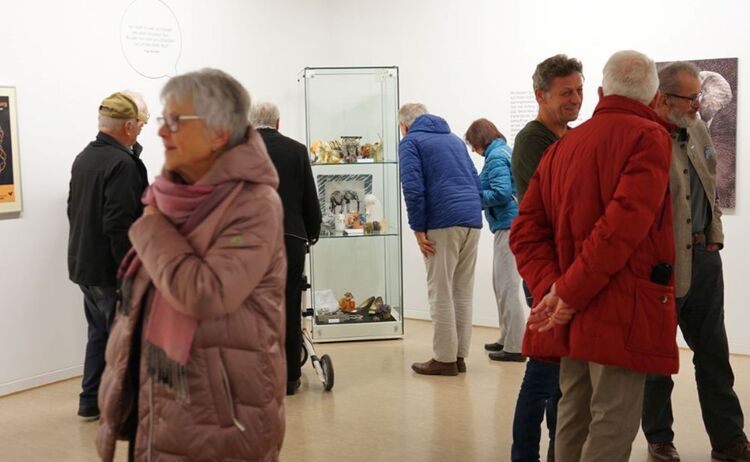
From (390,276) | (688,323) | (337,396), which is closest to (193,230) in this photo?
(688,323)

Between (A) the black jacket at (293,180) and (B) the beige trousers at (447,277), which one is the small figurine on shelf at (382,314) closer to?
(B) the beige trousers at (447,277)

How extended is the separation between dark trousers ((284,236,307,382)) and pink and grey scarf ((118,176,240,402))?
2713 mm

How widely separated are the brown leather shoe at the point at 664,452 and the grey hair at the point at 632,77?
182 centimetres

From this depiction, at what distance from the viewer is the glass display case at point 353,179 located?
257 inches

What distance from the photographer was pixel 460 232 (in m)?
5.33

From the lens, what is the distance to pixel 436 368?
212 inches

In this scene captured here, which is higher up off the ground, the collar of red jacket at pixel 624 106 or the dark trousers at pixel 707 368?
the collar of red jacket at pixel 624 106

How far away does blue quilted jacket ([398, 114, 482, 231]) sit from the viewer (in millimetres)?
5301

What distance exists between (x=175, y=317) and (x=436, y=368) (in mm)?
3570

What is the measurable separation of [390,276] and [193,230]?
4.76m

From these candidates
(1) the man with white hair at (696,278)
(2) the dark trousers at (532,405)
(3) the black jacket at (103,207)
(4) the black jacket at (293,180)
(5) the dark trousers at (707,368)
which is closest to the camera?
(2) the dark trousers at (532,405)

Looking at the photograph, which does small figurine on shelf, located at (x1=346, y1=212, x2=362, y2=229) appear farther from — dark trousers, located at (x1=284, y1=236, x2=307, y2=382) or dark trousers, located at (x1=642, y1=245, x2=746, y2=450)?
dark trousers, located at (x1=642, y1=245, x2=746, y2=450)

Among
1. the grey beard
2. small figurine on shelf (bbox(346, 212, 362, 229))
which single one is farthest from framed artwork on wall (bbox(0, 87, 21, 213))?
the grey beard

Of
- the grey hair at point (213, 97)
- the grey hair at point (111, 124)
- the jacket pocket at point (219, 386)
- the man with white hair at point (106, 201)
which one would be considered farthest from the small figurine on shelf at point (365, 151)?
the jacket pocket at point (219, 386)
